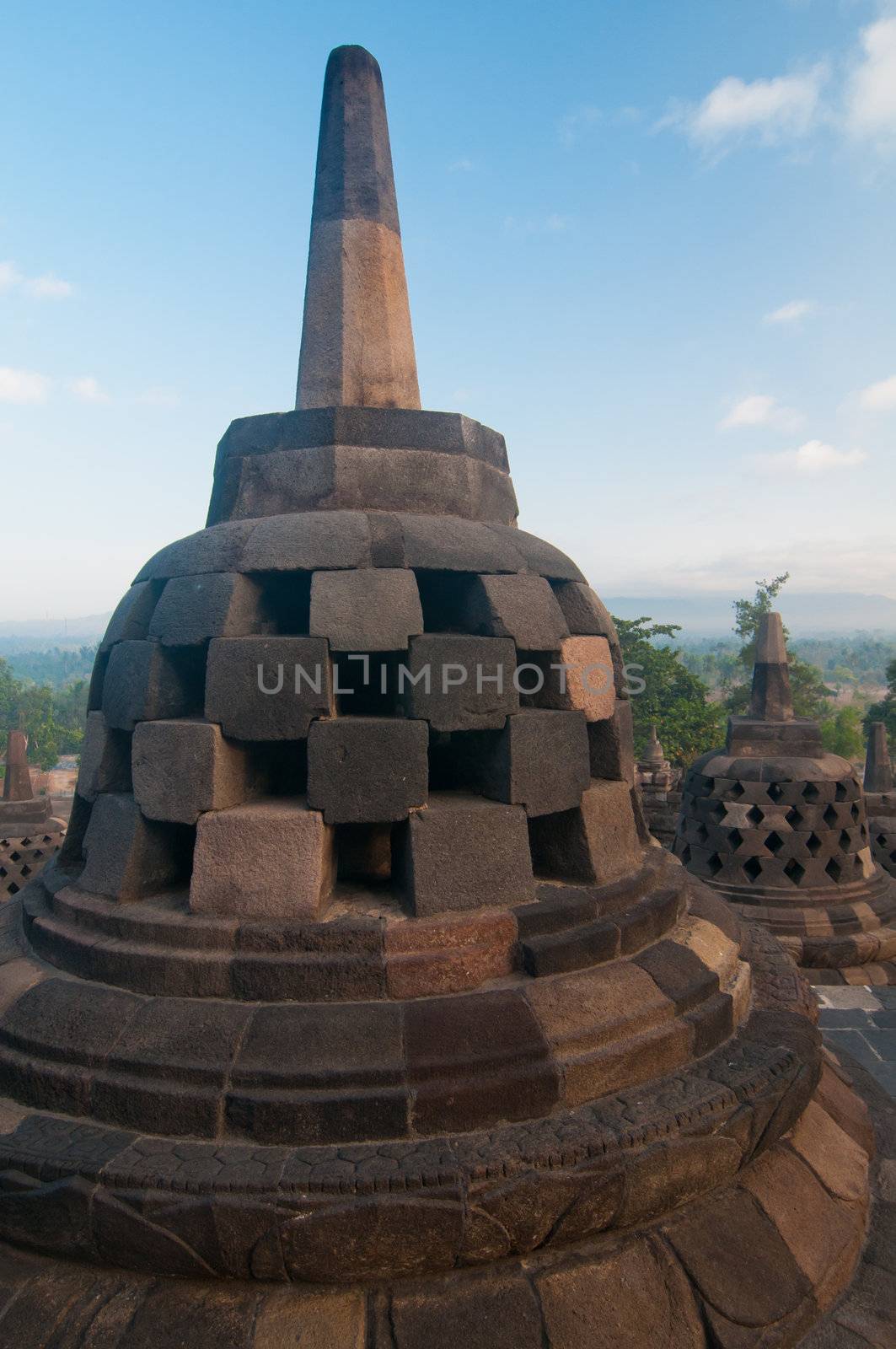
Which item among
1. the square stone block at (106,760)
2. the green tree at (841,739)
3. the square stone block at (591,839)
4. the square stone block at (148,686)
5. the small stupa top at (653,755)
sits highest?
the square stone block at (148,686)

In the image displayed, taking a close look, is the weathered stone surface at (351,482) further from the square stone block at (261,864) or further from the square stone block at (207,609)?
the square stone block at (261,864)

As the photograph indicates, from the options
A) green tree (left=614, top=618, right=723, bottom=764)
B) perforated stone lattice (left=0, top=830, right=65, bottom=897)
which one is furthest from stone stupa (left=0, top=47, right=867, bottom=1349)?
green tree (left=614, top=618, right=723, bottom=764)

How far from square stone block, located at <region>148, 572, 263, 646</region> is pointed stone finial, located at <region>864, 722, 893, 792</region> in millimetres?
8239

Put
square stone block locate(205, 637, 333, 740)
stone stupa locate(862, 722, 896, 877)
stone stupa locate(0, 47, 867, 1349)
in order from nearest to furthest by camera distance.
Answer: stone stupa locate(0, 47, 867, 1349), square stone block locate(205, 637, 333, 740), stone stupa locate(862, 722, 896, 877)

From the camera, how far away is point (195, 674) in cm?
348

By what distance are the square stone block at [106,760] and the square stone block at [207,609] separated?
59 centimetres

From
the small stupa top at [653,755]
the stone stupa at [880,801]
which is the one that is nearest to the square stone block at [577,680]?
the stone stupa at [880,801]

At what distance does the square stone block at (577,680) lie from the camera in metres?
3.51

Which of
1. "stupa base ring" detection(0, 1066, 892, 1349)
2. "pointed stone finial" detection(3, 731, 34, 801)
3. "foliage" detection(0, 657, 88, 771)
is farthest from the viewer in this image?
"foliage" detection(0, 657, 88, 771)

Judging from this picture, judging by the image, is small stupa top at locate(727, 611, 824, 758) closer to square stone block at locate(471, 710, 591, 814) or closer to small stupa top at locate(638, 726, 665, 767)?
square stone block at locate(471, 710, 591, 814)

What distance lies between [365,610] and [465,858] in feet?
3.51

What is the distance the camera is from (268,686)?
3.04m

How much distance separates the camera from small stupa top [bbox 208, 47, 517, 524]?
144 inches

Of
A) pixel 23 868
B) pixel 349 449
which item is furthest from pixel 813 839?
pixel 23 868
